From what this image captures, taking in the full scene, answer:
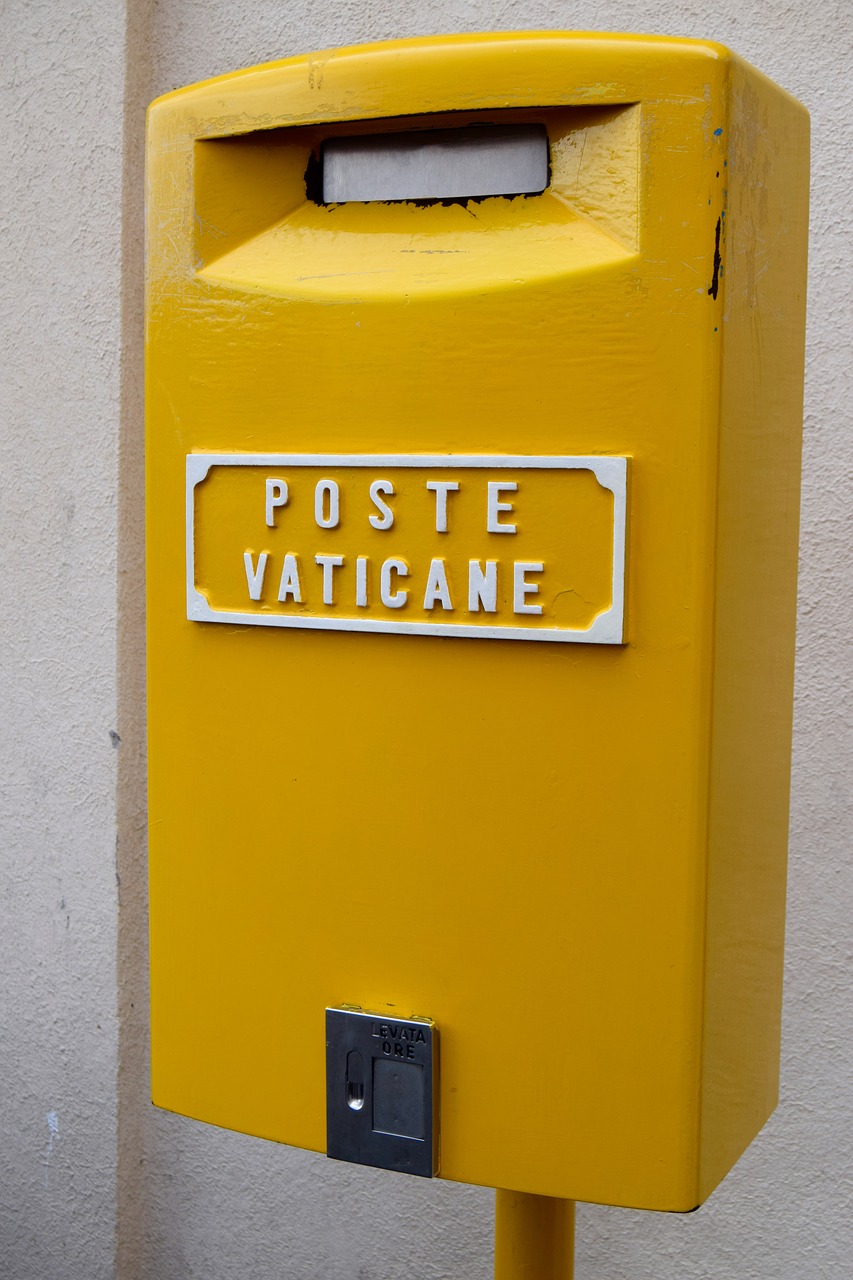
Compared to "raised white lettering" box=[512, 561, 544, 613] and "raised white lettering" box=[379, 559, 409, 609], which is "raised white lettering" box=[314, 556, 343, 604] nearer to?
"raised white lettering" box=[379, 559, 409, 609]

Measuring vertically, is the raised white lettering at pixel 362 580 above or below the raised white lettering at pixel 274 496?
below

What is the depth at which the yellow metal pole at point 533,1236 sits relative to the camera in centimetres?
125

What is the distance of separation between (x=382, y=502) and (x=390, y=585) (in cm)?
7

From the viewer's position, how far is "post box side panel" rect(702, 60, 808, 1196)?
3.29 ft

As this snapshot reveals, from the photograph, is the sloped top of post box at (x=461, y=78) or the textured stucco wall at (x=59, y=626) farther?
the textured stucco wall at (x=59, y=626)

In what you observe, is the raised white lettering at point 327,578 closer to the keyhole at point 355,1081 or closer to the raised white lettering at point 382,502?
the raised white lettering at point 382,502

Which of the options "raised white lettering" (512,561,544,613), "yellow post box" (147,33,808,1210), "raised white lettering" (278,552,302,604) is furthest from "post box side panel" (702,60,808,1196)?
"raised white lettering" (278,552,302,604)

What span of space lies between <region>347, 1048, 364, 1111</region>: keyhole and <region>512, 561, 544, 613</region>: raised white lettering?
0.43 meters

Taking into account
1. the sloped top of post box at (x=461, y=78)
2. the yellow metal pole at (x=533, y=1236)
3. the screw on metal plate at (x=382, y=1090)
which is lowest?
the yellow metal pole at (x=533, y=1236)

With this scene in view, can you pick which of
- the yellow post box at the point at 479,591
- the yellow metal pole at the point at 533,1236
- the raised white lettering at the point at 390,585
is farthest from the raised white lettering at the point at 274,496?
the yellow metal pole at the point at 533,1236

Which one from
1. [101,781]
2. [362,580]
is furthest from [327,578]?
[101,781]

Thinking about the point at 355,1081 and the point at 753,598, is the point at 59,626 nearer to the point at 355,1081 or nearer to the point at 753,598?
the point at 355,1081

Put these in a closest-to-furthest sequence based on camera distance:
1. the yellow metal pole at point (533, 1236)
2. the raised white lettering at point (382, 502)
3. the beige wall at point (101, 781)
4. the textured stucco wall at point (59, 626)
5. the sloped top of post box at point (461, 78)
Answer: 1. the sloped top of post box at point (461, 78)
2. the raised white lettering at point (382, 502)
3. the yellow metal pole at point (533, 1236)
4. the beige wall at point (101, 781)
5. the textured stucco wall at point (59, 626)

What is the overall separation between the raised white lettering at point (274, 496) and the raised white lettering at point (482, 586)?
188mm
